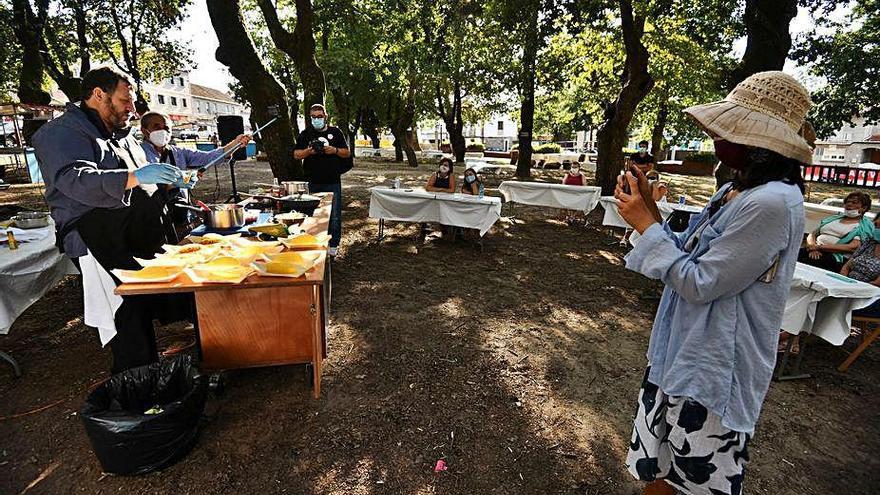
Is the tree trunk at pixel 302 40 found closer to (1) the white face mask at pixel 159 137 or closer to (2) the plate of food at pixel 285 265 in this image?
(1) the white face mask at pixel 159 137

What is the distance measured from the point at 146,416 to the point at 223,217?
1516 mm

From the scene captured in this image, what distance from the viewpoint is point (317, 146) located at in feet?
16.6

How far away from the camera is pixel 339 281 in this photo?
16.7 ft

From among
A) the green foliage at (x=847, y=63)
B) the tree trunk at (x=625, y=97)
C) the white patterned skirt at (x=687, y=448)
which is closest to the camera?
the white patterned skirt at (x=687, y=448)

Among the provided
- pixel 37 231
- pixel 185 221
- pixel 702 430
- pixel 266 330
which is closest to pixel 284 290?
pixel 266 330

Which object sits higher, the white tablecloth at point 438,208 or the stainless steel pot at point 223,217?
the stainless steel pot at point 223,217

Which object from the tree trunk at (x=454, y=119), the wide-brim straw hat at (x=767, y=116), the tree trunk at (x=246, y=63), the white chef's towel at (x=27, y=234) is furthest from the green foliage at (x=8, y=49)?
the wide-brim straw hat at (x=767, y=116)

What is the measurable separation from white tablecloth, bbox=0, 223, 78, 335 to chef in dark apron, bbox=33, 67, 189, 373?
76cm

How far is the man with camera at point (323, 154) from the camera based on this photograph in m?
5.25

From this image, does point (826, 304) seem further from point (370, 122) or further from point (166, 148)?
point (370, 122)

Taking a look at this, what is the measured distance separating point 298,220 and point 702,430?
3.12 m

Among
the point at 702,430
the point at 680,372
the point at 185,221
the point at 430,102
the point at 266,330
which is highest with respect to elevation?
the point at 430,102

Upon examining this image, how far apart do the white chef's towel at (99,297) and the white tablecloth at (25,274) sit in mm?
755

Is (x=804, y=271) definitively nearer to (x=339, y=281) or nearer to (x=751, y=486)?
(x=751, y=486)
